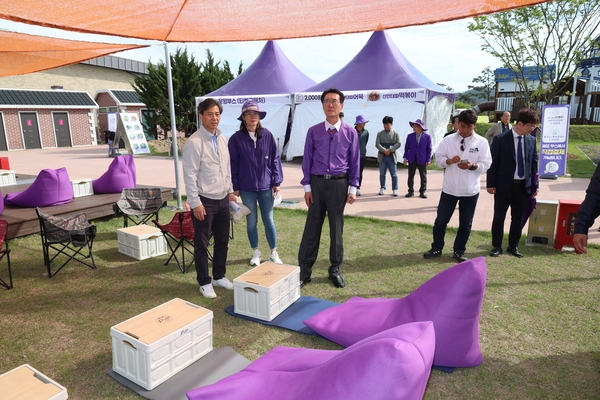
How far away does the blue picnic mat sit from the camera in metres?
3.54

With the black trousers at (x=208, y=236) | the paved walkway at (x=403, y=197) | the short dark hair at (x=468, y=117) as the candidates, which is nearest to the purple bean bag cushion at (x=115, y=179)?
the paved walkway at (x=403, y=197)

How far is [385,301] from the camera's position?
3.42 m

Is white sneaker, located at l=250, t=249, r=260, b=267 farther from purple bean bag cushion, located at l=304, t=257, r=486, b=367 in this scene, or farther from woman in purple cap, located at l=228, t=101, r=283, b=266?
purple bean bag cushion, located at l=304, t=257, r=486, b=367

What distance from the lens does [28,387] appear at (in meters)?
2.37

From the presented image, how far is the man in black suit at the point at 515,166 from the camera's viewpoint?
4.99 m

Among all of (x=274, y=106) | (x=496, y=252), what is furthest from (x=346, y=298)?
(x=274, y=106)

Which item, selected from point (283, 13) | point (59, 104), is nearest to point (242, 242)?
point (283, 13)

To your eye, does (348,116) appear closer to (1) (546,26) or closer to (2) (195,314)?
(1) (546,26)

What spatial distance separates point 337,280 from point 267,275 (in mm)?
952

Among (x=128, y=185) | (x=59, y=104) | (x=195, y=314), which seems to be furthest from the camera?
(x=59, y=104)

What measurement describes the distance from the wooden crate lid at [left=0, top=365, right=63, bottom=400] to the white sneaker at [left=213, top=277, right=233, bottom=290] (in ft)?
6.78

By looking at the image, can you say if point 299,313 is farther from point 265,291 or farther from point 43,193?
point 43,193

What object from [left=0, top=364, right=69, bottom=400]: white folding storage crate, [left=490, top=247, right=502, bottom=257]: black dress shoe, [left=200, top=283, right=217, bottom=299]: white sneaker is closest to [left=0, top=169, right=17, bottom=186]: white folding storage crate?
[left=200, top=283, right=217, bottom=299]: white sneaker

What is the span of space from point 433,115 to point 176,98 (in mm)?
16499
